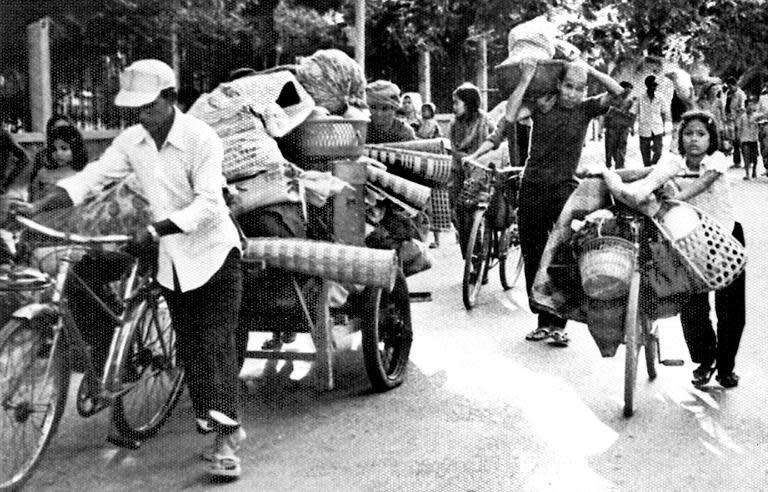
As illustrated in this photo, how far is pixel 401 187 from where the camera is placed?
23.4ft

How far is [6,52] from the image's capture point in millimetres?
10844

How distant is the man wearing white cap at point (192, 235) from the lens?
500 cm

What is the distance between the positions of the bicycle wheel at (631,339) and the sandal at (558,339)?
1754mm

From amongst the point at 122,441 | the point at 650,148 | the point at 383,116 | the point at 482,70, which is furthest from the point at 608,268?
the point at 482,70

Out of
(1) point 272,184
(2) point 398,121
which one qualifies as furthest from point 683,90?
(1) point 272,184

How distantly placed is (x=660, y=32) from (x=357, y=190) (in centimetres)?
1704

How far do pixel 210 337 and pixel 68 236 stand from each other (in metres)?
0.74

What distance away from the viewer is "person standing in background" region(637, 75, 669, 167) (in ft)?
59.1

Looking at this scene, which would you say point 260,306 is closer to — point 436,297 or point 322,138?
point 322,138

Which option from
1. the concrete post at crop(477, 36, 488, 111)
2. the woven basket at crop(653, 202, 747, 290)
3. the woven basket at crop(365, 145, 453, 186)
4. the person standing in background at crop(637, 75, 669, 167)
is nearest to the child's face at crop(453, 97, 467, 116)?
the woven basket at crop(365, 145, 453, 186)

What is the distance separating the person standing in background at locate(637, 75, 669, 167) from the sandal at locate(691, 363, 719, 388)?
11512 millimetres

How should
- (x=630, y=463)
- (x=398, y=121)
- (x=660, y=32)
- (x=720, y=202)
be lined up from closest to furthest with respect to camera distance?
1. (x=630, y=463)
2. (x=720, y=202)
3. (x=398, y=121)
4. (x=660, y=32)

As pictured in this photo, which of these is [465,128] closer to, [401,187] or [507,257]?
[507,257]

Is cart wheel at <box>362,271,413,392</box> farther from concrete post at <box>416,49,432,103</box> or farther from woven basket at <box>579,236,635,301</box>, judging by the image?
concrete post at <box>416,49,432,103</box>
